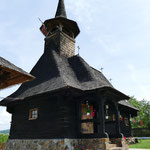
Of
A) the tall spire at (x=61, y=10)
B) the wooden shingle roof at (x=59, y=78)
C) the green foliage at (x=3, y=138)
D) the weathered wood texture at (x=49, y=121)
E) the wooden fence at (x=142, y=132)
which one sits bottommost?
the wooden fence at (x=142, y=132)

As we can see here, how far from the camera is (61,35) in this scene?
13.4m

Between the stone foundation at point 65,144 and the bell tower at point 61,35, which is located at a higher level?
the bell tower at point 61,35

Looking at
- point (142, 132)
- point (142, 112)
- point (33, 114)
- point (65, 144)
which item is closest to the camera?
point (65, 144)

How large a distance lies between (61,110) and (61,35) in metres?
7.16

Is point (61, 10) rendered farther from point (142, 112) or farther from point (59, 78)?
point (142, 112)

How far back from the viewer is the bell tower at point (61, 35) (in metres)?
13.2

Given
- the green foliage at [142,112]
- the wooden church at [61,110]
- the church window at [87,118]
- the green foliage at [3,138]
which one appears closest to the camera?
the wooden church at [61,110]

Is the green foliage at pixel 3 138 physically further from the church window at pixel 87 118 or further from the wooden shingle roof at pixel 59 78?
the church window at pixel 87 118

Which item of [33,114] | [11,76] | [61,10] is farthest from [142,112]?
[11,76]

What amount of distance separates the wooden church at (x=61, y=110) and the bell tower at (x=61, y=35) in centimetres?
107

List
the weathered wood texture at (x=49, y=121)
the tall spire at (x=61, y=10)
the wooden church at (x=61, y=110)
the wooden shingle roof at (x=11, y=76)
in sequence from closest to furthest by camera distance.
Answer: the wooden shingle roof at (x=11, y=76), the wooden church at (x=61, y=110), the weathered wood texture at (x=49, y=121), the tall spire at (x=61, y=10)

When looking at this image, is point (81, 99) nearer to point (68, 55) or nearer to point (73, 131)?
point (73, 131)

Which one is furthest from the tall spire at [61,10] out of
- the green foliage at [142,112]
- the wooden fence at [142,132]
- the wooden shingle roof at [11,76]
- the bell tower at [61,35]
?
the green foliage at [142,112]

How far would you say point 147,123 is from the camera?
123 feet
